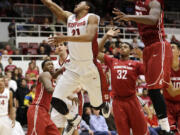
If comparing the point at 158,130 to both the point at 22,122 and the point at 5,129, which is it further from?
the point at 5,129

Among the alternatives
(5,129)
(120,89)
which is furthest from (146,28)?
(5,129)

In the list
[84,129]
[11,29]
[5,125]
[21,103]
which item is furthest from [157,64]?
[11,29]

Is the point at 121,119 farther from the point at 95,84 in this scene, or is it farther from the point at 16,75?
the point at 16,75

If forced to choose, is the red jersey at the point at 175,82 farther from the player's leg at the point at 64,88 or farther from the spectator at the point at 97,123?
the spectator at the point at 97,123

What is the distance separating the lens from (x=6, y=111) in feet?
31.6

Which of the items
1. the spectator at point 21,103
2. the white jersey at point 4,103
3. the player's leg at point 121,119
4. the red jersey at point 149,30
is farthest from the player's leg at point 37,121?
the spectator at point 21,103

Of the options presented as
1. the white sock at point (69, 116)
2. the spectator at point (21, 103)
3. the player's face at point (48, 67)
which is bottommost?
the spectator at point (21, 103)

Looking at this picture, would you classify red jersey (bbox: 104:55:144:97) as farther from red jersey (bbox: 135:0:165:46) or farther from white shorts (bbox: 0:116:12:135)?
white shorts (bbox: 0:116:12:135)

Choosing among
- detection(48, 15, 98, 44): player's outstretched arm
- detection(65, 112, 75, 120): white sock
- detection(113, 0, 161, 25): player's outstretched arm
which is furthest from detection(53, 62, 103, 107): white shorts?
detection(113, 0, 161, 25): player's outstretched arm

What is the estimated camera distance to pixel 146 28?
6.01 meters

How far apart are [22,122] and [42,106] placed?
15.1 feet

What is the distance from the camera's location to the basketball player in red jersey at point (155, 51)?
5.59 metres

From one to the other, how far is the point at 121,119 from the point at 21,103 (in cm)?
545

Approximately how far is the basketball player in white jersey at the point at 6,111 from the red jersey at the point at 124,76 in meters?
2.96
